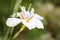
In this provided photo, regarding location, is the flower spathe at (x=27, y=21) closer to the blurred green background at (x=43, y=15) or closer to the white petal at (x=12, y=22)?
the white petal at (x=12, y=22)

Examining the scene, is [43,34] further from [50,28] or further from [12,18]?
[12,18]

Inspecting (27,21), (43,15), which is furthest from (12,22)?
(43,15)

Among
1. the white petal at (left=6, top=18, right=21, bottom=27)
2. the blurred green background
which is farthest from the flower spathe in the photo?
the blurred green background

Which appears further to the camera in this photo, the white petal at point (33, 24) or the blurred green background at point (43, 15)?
the blurred green background at point (43, 15)

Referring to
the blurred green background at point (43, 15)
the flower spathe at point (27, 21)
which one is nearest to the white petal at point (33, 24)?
the flower spathe at point (27, 21)

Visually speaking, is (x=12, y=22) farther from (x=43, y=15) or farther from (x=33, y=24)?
(x=43, y=15)

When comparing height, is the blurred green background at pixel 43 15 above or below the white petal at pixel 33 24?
below

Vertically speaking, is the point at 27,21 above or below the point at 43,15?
above

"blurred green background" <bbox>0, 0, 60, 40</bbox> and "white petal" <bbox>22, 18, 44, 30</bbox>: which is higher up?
"white petal" <bbox>22, 18, 44, 30</bbox>

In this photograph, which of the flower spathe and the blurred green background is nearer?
the flower spathe

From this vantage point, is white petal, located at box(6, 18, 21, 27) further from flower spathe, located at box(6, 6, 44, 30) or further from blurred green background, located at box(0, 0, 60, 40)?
blurred green background, located at box(0, 0, 60, 40)
